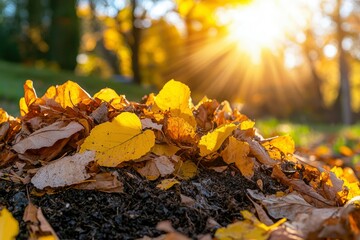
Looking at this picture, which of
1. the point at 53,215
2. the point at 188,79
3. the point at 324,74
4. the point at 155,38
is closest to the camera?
the point at 53,215

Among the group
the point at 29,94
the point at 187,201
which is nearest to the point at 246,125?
the point at 187,201

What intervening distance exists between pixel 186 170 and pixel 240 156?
0.72ft

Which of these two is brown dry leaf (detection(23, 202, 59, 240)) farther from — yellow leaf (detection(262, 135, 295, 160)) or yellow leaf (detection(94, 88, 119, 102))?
yellow leaf (detection(262, 135, 295, 160))

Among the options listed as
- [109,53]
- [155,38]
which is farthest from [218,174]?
[109,53]

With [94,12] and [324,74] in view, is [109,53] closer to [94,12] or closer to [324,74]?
[94,12]

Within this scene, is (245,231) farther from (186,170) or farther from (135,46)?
(135,46)

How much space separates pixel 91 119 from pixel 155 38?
22.5m

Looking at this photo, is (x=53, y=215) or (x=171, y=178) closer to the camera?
(x=53, y=215)

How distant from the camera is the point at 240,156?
1892 mm

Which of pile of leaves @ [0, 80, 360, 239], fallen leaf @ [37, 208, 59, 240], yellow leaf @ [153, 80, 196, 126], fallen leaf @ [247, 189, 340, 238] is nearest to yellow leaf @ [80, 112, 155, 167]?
pile of leaves @ [0, 80, 360, 239]

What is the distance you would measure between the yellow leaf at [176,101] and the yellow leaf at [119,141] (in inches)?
8.5

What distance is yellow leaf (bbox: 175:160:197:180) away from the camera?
1813 mm

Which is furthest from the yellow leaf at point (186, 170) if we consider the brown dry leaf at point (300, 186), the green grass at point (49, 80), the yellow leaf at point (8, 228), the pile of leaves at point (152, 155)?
the green grass at point (49, 80)

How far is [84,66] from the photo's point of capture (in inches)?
1403
